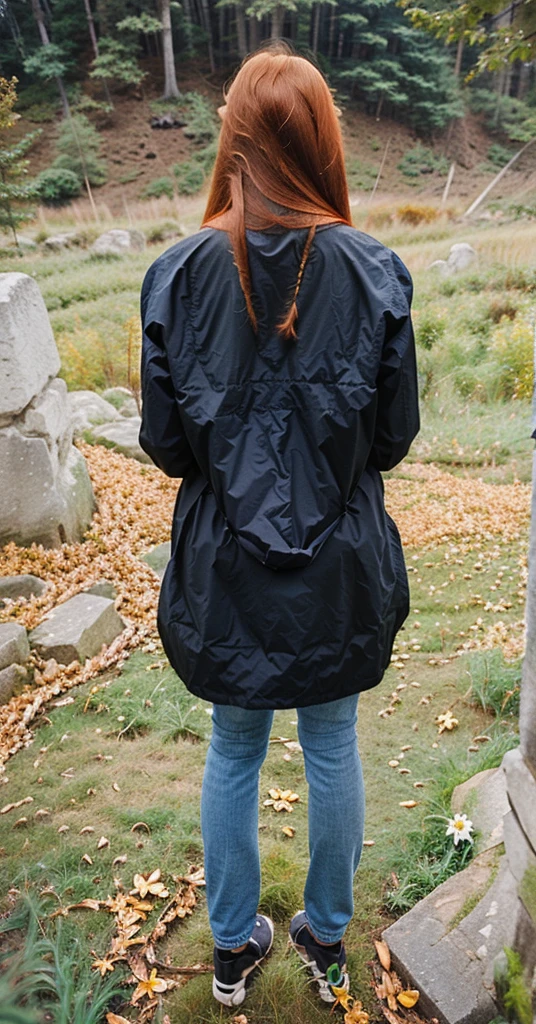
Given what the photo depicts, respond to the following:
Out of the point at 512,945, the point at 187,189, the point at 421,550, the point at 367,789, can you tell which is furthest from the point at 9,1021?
the point at 187,189

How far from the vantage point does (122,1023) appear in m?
1.62

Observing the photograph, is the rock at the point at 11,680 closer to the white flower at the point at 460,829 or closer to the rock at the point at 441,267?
the white flower at the point at 460,829

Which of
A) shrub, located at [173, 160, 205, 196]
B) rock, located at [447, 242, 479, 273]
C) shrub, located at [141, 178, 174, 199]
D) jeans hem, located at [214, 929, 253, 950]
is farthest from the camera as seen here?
shrub, located at [173, 160, 205, 196]

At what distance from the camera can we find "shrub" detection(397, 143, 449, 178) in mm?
23000

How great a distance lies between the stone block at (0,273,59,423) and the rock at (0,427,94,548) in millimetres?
185

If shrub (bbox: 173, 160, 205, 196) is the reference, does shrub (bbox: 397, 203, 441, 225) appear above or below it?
below

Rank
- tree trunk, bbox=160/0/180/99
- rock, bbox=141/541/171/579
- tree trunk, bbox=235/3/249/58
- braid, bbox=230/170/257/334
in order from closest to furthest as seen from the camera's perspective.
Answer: braid, bbox=230/170/257/334, rock, bbox=141/541/171/579, tree trunk, bbox=160/0/180/99, tree trunk, bbox=235/3/249/58

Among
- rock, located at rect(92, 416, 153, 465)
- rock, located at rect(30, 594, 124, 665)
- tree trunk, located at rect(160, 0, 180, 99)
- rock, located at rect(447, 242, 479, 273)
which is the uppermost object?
tree trunk, located at rect(160, 0, 180, 99)

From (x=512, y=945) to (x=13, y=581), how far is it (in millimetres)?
2973

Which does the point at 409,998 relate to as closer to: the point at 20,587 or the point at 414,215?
the point at 20,587

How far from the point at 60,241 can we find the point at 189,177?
6.30 metres

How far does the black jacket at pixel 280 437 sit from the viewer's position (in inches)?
49.2

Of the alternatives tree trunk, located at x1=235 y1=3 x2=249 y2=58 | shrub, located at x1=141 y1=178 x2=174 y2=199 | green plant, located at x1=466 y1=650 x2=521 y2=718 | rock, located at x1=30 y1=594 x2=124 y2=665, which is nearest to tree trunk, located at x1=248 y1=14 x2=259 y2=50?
tree trunk, located at x1=235 y1=3 x2=249 y2=58

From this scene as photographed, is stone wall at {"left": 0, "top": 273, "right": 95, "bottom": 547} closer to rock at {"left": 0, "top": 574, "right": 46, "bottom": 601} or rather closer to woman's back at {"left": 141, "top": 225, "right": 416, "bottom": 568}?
rock at {"left": 0, "top": 574, "right": 46, "bottom": 601}
